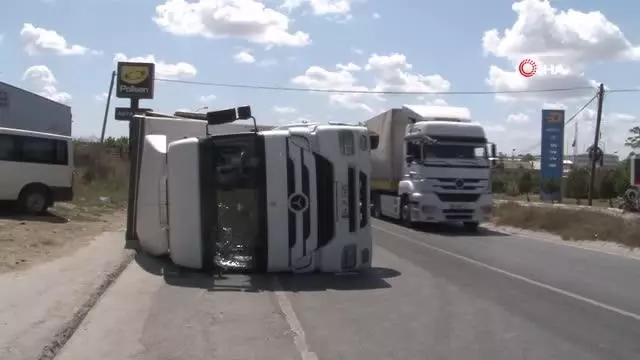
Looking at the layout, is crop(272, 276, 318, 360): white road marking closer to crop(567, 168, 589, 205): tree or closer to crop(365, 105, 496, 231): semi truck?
crop(365, 105, 496, 231): semi truck

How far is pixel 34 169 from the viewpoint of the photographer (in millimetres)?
21656

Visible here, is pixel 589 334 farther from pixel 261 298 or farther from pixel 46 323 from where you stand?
pixel 46 323

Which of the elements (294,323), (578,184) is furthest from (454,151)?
(578,184)

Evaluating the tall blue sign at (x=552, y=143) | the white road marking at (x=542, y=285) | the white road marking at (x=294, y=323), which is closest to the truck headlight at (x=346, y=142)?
the white road marking at (x=294, y=323)

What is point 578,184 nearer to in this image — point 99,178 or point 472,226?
point 472,226

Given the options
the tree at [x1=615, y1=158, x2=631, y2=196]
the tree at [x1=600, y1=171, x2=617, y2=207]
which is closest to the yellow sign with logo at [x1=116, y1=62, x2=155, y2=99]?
the tree at [x1=615, y1=158, x2=631, y2=196]

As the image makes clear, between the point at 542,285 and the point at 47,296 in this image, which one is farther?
the point at 542,285

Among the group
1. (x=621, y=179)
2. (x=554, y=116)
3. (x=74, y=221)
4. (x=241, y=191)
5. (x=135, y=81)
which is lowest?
(x=74, y=221)

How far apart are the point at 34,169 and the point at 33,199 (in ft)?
2.84

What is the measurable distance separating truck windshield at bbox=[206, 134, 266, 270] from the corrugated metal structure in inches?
1306

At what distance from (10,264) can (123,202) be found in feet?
64.9

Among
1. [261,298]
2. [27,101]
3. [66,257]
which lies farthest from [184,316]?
[27,101]

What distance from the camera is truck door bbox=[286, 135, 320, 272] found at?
1211cm

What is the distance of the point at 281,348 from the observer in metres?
7.62
